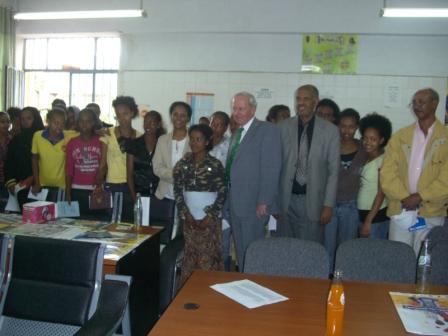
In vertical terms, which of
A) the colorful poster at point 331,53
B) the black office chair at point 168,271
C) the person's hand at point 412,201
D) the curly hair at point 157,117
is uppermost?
the colorful poster at point 331,53

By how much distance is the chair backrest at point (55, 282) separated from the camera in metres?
1.71

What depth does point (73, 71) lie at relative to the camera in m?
7.55

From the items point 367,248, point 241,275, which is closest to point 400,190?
point 367,248

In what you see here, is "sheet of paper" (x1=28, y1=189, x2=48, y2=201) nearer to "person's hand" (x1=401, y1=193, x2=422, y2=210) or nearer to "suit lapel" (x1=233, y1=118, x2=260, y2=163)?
"suit lapel" (x1=233, y1=118, x2=260, y2=163)

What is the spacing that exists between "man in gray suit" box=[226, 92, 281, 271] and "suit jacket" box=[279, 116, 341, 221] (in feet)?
0.37

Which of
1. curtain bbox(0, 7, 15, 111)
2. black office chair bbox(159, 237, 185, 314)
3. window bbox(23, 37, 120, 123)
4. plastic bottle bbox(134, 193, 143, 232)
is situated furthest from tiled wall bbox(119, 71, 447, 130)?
black office chair bbox(159, 237, 185, 314)

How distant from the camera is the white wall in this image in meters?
6.12

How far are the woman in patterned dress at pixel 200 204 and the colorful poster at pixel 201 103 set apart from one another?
3433 mm

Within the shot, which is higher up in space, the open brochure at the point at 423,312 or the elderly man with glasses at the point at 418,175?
the elderly man with glasses at the point at 418,175

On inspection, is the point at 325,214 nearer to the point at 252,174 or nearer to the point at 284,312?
the point at 252,174

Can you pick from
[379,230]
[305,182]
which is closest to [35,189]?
[305,182]

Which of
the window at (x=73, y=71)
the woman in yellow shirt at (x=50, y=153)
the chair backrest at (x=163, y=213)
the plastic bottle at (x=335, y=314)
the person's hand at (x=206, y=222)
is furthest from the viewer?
the window at (x=73, y=71)

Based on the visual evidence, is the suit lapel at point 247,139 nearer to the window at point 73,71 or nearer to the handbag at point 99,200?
the handbag at point 99,200

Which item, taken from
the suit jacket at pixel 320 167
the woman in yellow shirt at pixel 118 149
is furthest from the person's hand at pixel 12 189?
the suit jacket at pixel 320 167
